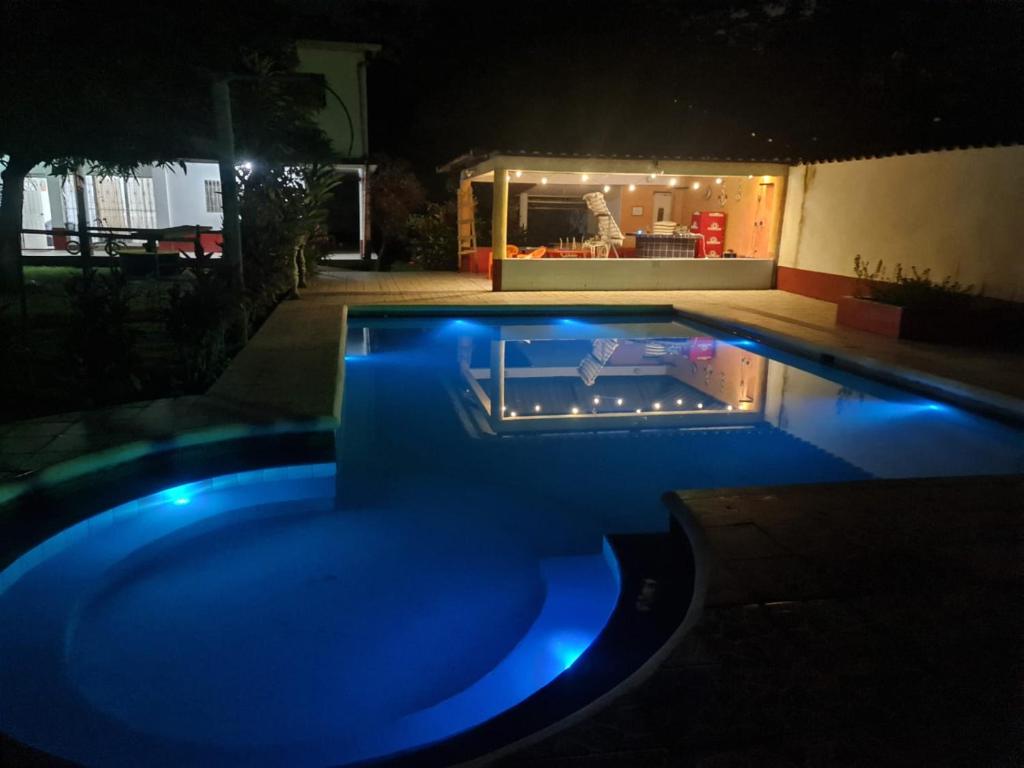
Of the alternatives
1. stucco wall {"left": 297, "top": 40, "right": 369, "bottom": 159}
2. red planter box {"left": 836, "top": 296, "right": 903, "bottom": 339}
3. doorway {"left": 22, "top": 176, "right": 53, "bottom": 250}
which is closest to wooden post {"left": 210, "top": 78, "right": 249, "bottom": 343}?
red planter box {"left": 836, "top": 296, "right": 903, "bottom": 339}

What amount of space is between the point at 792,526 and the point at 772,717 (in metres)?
1.44

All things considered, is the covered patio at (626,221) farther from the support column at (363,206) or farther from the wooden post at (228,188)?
the wooden post at (228,188)

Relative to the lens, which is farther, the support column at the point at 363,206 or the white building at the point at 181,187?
the support column at the point at 363,206

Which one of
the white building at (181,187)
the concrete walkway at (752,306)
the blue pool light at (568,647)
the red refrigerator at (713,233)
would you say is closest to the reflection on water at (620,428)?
the concrete walkway at (752,306)

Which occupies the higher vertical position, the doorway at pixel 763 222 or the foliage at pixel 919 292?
the doorway at pixel 763 222

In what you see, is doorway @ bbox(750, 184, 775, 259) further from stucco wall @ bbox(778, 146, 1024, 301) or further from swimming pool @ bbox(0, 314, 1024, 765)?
swimming pool @ bbox(0, 314, 1024, 765)

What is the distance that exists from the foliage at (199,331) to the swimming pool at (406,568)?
1313mm

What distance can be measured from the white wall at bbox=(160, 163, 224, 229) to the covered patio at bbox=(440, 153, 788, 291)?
595cm

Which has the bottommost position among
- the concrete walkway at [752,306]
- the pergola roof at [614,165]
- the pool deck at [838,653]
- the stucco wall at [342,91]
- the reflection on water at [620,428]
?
the reflection on water at [620,428]

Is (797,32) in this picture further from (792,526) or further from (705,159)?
(792,526)

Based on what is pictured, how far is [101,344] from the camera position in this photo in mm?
5887

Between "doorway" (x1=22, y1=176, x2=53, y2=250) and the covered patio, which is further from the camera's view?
"doorway" (x1=22, y1=176, x2=53, y2=250)

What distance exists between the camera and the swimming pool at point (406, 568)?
294 centimetres

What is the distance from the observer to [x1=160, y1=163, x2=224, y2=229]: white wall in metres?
17.0
